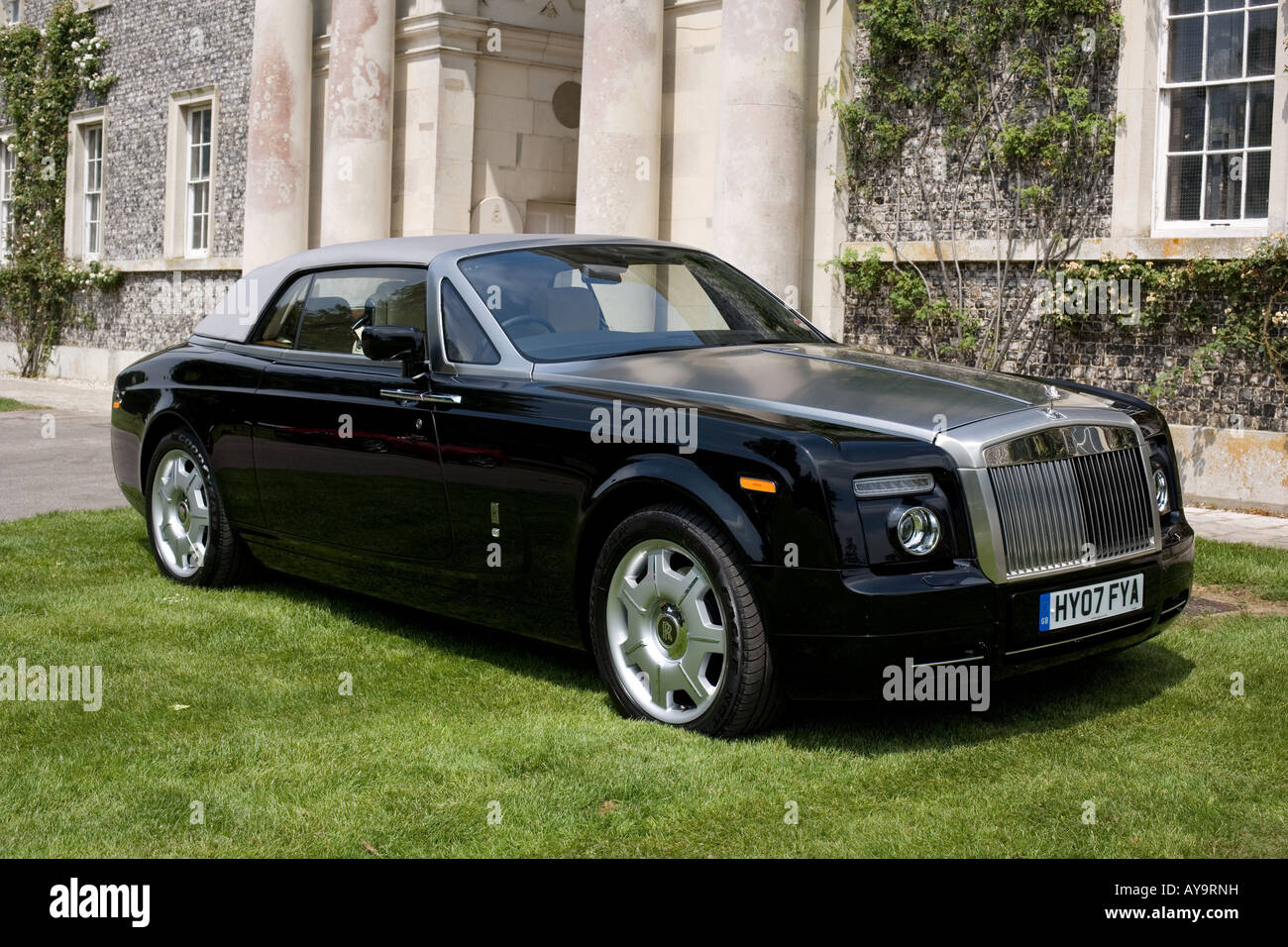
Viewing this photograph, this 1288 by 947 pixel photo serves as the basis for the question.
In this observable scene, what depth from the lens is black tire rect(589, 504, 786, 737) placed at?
14.8ft

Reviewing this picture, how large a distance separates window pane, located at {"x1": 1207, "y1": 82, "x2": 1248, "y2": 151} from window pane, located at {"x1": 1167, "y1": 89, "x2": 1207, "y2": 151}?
0.21 feet

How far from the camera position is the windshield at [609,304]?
562 centimetres

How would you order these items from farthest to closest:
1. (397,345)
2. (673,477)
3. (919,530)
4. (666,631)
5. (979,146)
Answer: (979,146), (397,345), (666,631), (673,477), (919,530)

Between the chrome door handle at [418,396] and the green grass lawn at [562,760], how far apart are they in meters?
1.05

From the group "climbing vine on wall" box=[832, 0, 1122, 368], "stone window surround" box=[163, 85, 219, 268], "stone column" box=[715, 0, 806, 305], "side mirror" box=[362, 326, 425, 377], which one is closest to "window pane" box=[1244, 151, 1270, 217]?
"climbing vine on wall" box=[832, 0, 1122, 368]

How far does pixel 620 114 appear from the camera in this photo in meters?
13.4

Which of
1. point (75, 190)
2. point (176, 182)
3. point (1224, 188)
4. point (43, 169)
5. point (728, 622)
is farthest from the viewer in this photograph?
point (43, 169)

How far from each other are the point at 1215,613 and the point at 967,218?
19.4 ft

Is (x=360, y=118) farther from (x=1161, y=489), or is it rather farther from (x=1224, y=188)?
(x=1161, y=489)

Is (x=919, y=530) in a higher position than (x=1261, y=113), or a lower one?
lower

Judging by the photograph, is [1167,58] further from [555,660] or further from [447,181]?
[447,181]

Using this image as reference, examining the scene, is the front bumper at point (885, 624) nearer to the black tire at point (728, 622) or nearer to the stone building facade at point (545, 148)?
the black tire at point (728, 622)

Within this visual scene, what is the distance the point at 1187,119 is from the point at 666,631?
312 inches

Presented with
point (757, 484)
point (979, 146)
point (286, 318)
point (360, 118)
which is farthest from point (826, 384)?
point (360, 118)
